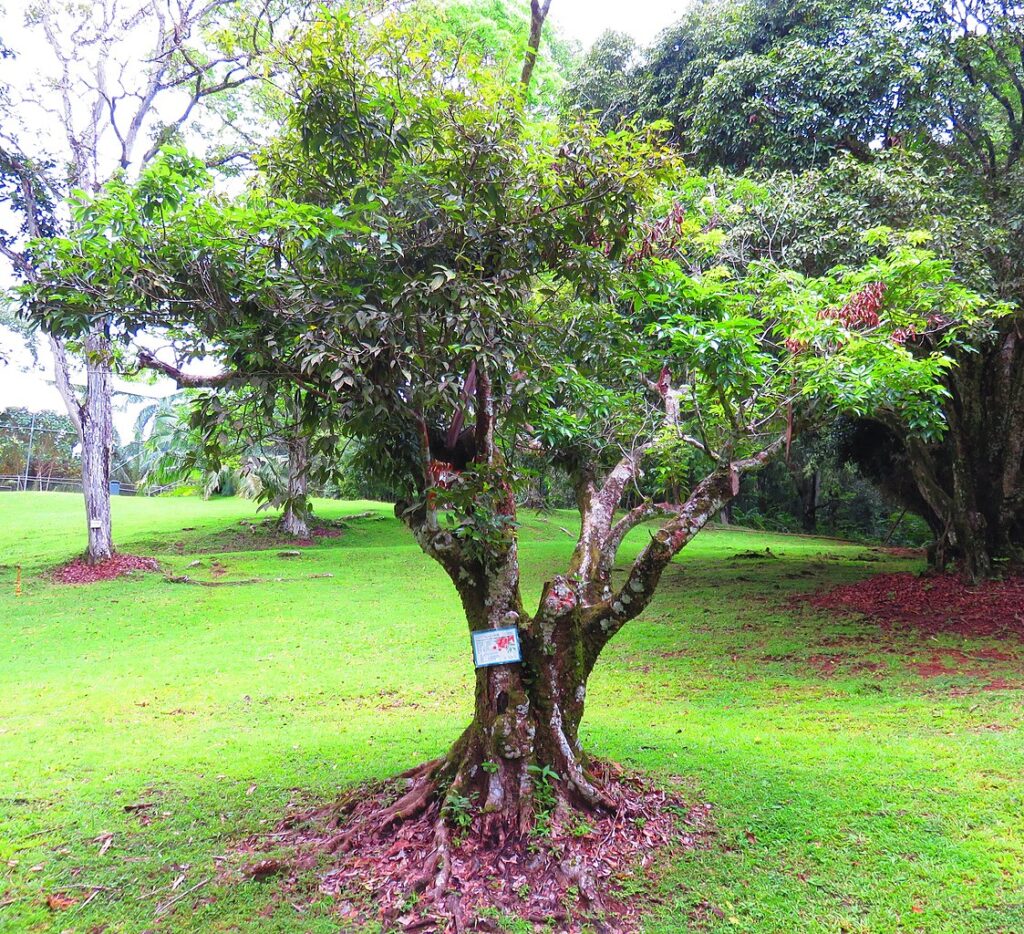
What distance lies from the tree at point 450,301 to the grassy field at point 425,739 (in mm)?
→ 1012

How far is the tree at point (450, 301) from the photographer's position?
3.42 m

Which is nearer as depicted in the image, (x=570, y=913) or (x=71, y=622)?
(x=570, y=913)

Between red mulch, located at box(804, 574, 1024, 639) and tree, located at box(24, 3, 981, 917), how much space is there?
6785mm

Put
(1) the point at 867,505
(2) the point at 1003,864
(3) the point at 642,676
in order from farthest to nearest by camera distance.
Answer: (1) the point at 867,505
(3) the point at 642,676
(2) the point at 1003,864

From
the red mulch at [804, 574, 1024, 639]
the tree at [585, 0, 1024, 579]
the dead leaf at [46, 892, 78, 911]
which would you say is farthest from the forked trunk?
the red mulch at [804, 574, 1024, 639]

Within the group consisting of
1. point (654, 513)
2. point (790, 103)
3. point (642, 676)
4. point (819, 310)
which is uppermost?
point (790, 103)

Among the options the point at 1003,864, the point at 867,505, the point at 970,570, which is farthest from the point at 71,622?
the point at 867,505

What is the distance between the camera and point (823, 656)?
8.79 metres

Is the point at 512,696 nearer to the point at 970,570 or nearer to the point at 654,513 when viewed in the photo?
the point at 654,513

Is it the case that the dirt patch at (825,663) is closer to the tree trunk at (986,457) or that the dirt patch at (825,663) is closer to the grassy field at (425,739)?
the grassy field at (425,739)

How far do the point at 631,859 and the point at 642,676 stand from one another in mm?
4719

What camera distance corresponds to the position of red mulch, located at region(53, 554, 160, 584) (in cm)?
1330

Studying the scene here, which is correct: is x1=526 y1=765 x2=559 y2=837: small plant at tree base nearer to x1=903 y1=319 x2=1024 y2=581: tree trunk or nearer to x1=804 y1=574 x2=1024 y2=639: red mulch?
x1=804 y1=574 x2=1024 y2=639: red mulch

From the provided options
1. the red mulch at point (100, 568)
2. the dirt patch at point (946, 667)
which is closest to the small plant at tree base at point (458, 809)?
the dirt patch at point (946, 667)
